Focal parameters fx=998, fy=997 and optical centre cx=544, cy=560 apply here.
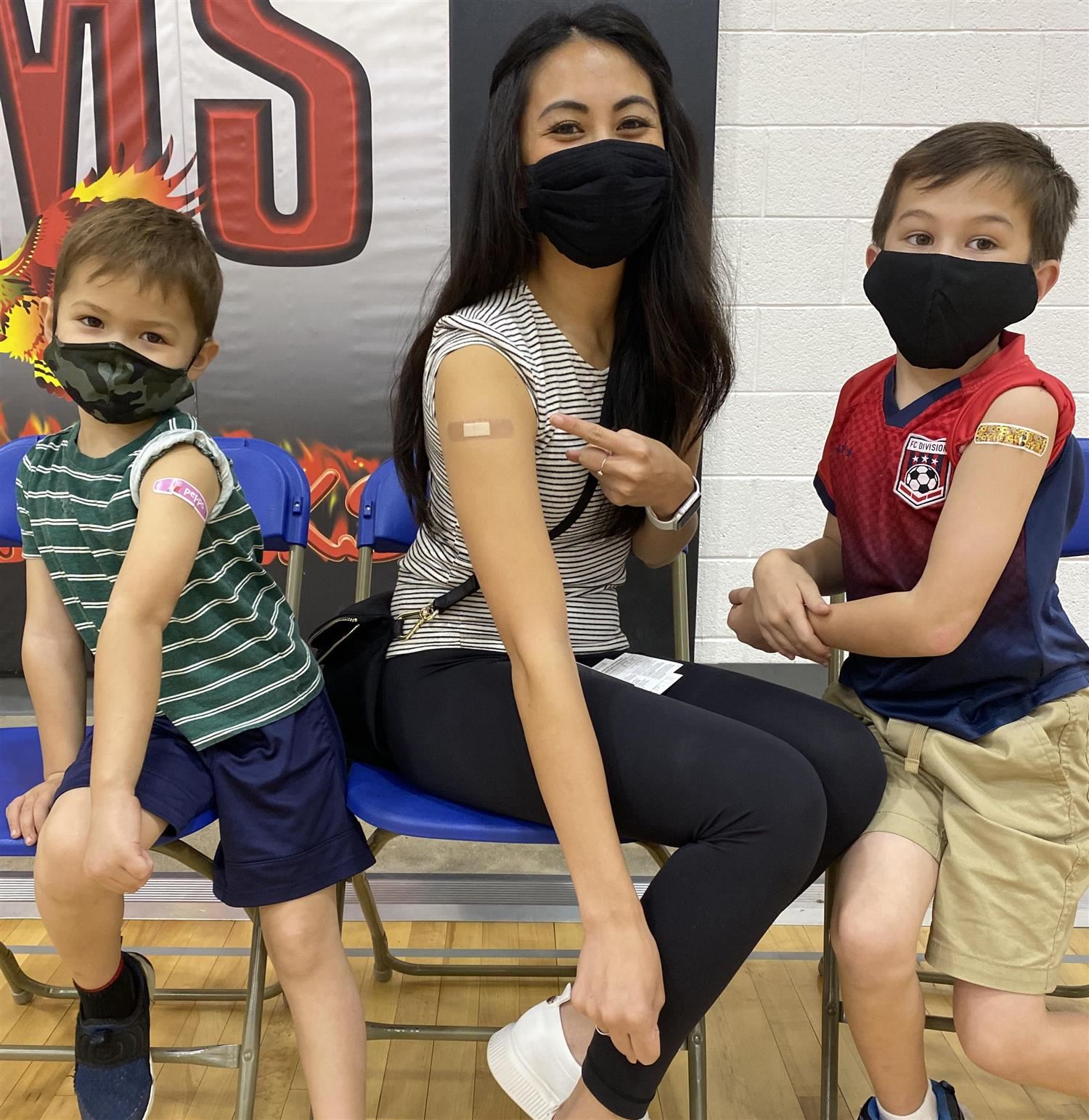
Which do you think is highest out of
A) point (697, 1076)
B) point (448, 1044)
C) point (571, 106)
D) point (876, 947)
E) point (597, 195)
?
point (571, 106)

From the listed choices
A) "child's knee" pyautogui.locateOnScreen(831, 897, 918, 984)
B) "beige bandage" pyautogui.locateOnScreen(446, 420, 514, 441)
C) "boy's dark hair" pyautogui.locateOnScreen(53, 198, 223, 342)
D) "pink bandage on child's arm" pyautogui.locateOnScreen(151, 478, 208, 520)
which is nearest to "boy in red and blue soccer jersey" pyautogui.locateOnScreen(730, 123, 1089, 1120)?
"child's knee" pyautogui.locateOnScreen(831, 897, 918, 984)

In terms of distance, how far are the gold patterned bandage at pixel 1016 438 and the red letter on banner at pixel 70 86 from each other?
2241 mm

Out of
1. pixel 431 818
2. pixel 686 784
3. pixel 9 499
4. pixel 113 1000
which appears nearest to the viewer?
pixel 686 784

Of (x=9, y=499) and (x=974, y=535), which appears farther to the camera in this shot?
(x=9, y=499)

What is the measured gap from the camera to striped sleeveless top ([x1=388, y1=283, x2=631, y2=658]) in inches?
49.4

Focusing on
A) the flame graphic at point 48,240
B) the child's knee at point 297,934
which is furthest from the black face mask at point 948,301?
the flame graphic at point 48,240

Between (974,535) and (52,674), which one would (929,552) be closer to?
(974,535)

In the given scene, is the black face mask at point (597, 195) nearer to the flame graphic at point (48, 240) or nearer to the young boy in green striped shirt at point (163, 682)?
the young boy in green striped shirt at point (163, 682)

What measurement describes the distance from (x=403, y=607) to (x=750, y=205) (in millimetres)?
1746

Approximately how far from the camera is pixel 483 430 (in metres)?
1.14

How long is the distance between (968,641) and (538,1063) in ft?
2.37

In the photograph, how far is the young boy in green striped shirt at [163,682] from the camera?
1.21 metres

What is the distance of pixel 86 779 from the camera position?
1.24 metres

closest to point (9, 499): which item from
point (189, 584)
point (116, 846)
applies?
point (189, 584)
